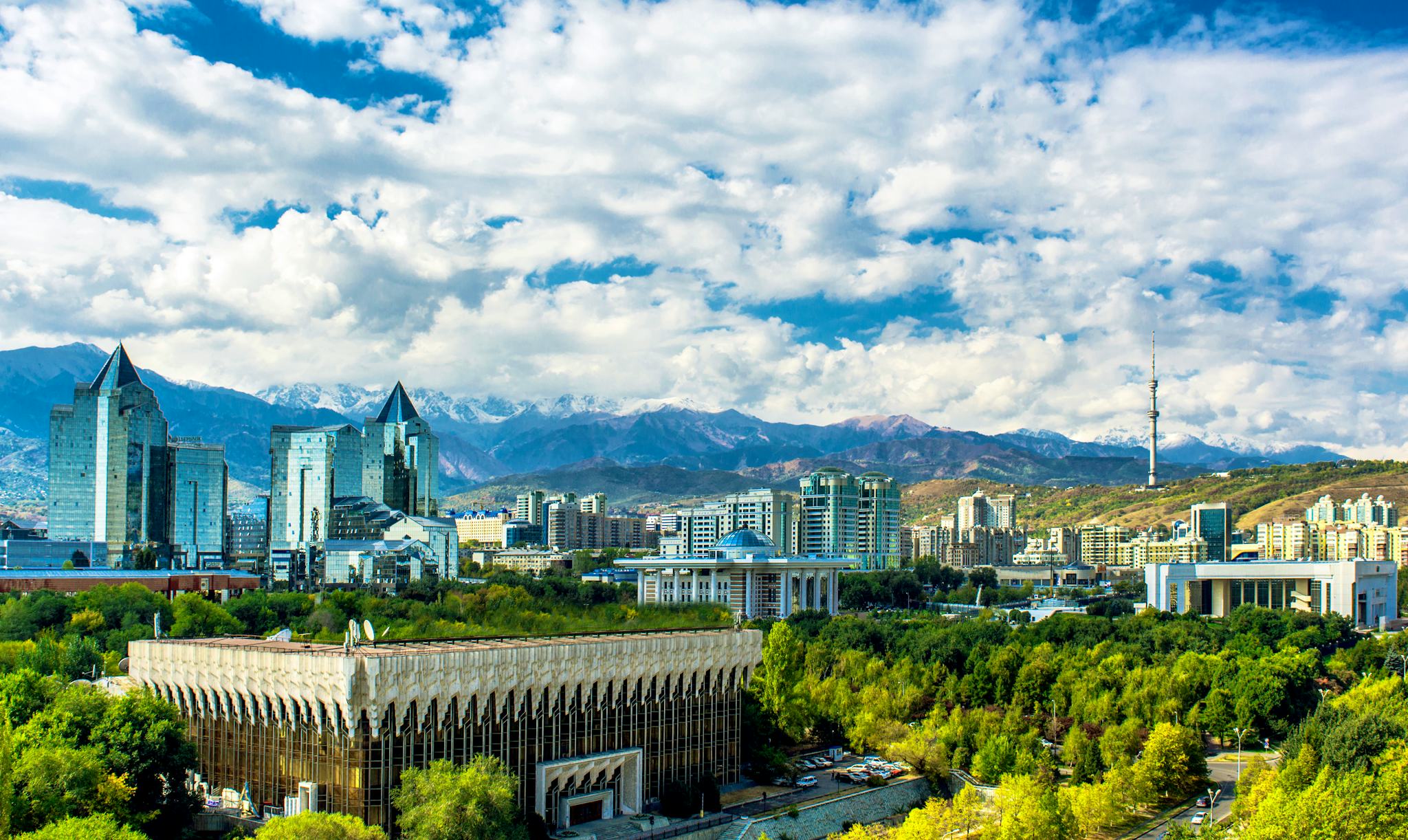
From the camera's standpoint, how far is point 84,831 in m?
31.8

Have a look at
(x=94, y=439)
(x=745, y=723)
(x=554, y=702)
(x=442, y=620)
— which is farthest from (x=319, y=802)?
(x=94, y=439)

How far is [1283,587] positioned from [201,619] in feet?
308

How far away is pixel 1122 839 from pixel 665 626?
24.3 meters

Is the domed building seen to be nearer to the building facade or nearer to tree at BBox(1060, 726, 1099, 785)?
tree at BBox(1060, 726, 1099, 785)

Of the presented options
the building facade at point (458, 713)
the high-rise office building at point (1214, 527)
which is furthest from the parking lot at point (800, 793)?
the high-rise office building at point (1214, 527)

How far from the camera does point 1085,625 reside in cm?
9131

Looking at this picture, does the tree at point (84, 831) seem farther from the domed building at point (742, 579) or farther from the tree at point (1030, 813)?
the domed building at point (742, 579)

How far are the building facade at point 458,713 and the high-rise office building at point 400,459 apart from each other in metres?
135

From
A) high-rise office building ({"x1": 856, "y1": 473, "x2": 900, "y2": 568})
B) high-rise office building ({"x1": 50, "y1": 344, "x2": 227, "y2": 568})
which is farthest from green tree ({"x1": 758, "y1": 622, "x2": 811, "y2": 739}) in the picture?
high-rise office building ({"x1": 856, "y1": 473, "x2": 900, "y2": 568})

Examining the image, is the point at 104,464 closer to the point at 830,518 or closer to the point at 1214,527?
the point at 830,518

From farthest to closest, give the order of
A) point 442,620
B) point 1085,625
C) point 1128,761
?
point 1085,625 < point 442,620 < point 1128,761

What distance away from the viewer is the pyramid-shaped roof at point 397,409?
631 feet

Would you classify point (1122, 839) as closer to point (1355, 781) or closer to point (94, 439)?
point (1355, 781)

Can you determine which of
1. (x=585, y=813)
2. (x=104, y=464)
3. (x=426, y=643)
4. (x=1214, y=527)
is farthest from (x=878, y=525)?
(x=585, y=813)
